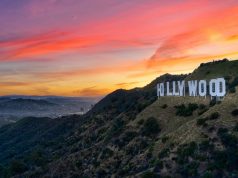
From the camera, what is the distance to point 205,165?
201 feet

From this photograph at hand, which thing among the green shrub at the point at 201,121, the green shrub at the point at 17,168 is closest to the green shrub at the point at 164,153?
the green shrub at the point at 201,121

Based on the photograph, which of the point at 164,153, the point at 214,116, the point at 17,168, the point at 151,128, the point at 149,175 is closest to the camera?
the point at 149,175

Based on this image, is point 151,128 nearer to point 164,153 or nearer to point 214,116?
point 164,153

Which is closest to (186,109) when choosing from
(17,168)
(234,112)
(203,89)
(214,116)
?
(203,89)

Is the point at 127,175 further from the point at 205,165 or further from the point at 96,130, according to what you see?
the point at 96,130

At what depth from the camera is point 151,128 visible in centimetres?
8906

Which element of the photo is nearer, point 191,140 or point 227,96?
point 191,140

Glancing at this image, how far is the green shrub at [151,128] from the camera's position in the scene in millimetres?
87938

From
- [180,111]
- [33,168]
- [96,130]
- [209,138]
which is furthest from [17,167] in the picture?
[209,138]

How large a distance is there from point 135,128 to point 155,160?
2821 cm

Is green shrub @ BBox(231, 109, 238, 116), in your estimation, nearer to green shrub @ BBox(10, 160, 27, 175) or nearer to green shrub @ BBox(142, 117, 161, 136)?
green shrub @ BBox(142, 117, 161, 136)

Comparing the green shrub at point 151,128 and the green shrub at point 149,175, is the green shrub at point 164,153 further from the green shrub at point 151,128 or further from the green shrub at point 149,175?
the green shrub at point 151,128

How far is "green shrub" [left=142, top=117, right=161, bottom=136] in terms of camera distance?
87938 mm

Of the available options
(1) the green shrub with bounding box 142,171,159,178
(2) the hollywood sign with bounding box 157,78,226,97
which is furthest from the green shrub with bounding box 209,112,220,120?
(1) the green shrub with bounding box 142,171,159,178
